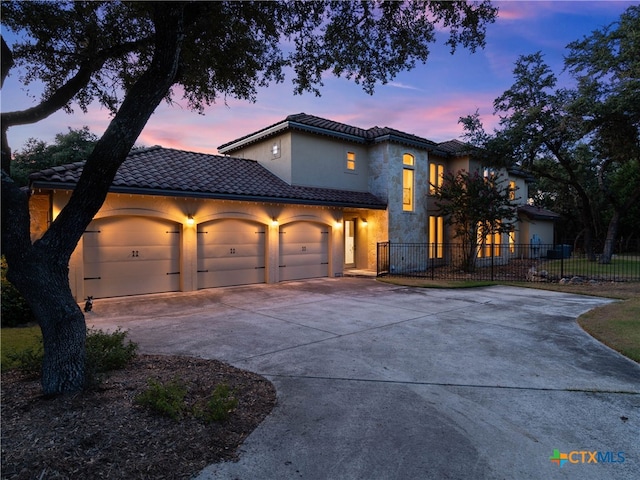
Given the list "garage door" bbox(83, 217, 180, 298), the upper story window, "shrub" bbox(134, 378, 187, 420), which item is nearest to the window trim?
the upper story window

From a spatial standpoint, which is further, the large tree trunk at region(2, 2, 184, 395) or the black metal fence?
the black metal fence

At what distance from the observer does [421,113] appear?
1516cm

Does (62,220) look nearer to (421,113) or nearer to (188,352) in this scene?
(188,352)

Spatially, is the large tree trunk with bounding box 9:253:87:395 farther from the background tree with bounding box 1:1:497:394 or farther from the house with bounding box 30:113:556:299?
the house with bounding box 30:113:556:299

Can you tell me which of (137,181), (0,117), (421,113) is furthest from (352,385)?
(421,113)

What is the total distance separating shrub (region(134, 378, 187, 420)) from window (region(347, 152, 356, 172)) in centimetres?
1462

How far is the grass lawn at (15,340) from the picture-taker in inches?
197

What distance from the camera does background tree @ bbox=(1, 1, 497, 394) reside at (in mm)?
Answer: 3602

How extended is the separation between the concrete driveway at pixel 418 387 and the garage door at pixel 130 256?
1.43m

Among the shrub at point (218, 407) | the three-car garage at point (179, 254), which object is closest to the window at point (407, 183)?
the three-car garage at point (179, 254)

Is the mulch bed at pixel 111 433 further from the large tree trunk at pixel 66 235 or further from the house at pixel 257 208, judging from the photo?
the house at pixel 257 208

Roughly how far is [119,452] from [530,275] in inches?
660

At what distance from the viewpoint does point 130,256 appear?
1098 cm

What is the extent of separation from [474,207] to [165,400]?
1554 centimetres
